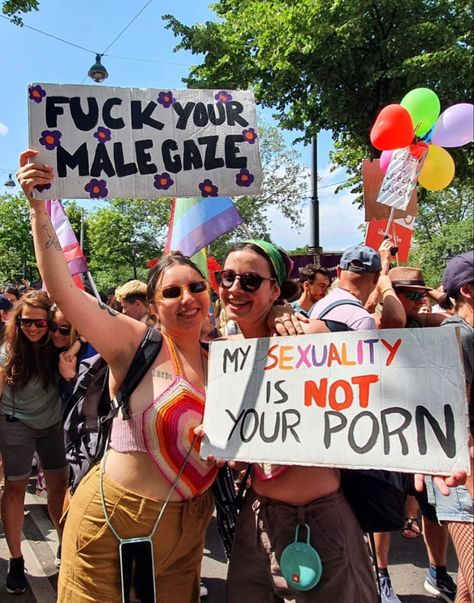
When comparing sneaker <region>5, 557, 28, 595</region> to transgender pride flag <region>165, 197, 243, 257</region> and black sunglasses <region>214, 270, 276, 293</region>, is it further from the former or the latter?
transgender pride flag <region>165, 197, 243, 257</region>

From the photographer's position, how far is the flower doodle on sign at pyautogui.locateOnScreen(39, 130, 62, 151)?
2.23 metres

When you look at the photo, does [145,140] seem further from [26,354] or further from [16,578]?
[16,578]

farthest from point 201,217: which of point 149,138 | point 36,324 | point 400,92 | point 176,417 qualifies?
point 400,92

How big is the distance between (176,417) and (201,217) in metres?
3.01

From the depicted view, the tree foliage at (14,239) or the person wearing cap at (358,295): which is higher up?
the tree foliage at (14,239)

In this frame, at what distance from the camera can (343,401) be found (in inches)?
63.8

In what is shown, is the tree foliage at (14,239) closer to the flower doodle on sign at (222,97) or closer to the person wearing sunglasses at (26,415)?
the person wearing sunglasses at (26,415)

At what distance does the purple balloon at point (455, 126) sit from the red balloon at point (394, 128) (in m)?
0.24

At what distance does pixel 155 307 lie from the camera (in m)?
1.98

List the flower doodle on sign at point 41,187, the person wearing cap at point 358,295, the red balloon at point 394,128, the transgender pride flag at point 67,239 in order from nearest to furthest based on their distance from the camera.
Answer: the flower doodle on sign at point 41,187 < the person wearing cap at point 358,295 < the transgender pride flag at point 67,239 < the red balloon at point 394,128

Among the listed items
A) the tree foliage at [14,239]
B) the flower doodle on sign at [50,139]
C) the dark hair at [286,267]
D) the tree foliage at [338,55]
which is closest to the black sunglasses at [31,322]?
the flower doodle on sign at [50,139]

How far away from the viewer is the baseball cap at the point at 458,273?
2.01 metres

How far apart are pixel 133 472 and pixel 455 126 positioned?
395 cm

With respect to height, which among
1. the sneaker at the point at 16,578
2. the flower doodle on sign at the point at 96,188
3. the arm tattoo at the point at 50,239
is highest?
the flower doodle on sign at the point at 96,188
